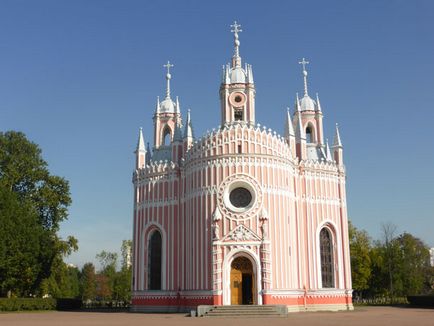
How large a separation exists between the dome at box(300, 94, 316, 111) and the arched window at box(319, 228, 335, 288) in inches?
550

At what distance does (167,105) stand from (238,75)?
10153 millimetres

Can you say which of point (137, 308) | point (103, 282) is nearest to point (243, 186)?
point (137, 308)

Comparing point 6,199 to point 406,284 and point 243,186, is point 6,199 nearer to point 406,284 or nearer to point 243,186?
point 243,186

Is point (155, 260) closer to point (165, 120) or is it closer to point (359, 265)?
point (165, 120)

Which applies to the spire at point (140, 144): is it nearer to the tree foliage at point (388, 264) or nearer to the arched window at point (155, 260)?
the arched window at point (155, 260)

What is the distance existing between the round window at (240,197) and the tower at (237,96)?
8.42 meters

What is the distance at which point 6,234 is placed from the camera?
154ft

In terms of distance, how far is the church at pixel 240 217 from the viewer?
1636 inches

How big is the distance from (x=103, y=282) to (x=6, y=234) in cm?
5250

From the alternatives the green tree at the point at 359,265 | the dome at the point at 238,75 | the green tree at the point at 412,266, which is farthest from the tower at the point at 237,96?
the green tree at the point at 412,266

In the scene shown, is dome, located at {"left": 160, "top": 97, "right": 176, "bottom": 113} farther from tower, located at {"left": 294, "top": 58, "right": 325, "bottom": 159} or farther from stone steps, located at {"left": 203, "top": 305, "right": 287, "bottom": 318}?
stone steps, located at {"left": 203, "top": 305, "right": 287, "bottom": 318}

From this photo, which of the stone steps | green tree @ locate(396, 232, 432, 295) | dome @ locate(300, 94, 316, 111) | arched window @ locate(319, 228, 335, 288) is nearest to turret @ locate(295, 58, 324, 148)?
dome @ locate(300, 94, 316, 111)

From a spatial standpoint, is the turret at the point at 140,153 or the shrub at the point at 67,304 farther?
the shrub at the point at 67,304

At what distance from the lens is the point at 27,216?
162 feet
